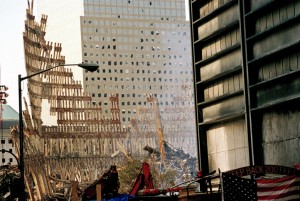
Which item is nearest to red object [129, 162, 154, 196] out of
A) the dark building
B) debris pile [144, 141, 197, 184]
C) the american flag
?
the dark building

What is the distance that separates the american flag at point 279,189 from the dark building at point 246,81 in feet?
18.8

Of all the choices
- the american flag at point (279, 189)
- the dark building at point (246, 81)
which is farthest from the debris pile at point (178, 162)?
the american flag at point (279, 189)

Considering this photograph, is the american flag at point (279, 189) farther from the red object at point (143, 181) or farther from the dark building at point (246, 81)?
the red object at point (143, 181)

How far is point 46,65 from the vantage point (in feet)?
393

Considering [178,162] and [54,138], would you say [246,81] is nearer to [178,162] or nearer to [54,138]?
[54,138]

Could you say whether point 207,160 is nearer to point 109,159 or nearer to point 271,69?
point 271,69

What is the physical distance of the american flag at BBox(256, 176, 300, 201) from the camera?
21.4 metres

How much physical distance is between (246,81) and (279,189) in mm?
9406

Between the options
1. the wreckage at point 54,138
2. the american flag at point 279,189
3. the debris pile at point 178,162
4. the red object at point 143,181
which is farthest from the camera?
the debris pile at point 178,162

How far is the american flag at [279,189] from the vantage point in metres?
21.4

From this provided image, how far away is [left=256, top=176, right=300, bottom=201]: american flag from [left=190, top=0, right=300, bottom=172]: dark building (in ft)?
18.8

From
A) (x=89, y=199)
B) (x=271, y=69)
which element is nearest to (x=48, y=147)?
(x=89, y=199)

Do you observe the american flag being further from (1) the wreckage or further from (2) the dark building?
(1) the wreckage

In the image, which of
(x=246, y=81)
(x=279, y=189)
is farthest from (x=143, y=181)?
(x=279, y=189)
